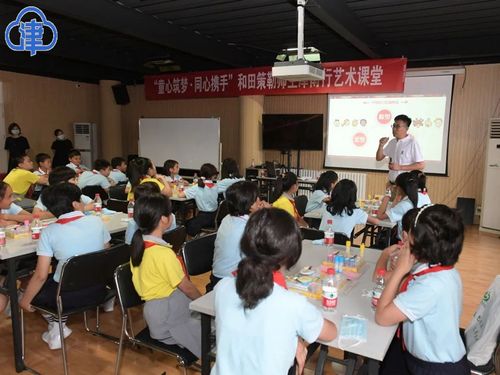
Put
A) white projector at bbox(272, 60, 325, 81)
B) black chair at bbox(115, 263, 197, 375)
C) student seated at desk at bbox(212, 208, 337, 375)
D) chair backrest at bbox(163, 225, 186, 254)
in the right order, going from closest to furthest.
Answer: student seated at desk at bbox(212, 208, 337, 375) < black chair at bbox(115, 263, 197, 375) < chair backrest at bbox(163, 225, 186, 254) < white projector at bbox(272, 60, 325, 81)

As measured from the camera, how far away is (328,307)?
5.75ft

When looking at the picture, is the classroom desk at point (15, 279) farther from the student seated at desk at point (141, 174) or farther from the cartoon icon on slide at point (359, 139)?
the cartoon icon on slide at point (359, 139)

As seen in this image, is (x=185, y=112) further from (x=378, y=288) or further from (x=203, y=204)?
(x=378, y=288)

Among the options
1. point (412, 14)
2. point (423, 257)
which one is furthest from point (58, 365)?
point (412, 14)

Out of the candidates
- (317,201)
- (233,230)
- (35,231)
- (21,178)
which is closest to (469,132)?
(317,201)

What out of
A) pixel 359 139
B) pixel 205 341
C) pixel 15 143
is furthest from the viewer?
pixel 15 143

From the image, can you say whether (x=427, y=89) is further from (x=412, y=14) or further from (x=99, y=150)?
(x=99, y=150)

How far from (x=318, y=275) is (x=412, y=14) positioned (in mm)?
4306

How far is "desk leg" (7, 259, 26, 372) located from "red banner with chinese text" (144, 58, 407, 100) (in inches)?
227

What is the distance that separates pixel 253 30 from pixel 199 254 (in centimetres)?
448

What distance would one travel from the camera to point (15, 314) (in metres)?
2.43

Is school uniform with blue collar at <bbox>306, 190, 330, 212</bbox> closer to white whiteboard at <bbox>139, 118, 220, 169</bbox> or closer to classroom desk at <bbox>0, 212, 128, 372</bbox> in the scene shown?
classroom desk at <bbox>0, 212, 128, 372</bbox>

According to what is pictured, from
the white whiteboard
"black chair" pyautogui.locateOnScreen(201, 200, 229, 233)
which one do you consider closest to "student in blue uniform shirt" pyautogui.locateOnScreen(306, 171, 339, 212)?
"black chair" pyautogui.locateOnScreen(201, 200, 229, 233)

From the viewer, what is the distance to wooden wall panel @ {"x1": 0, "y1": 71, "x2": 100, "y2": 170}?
887 centimetres
